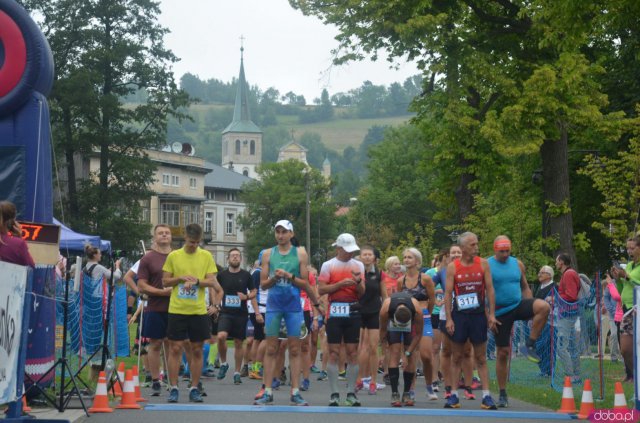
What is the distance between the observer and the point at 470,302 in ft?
45.4

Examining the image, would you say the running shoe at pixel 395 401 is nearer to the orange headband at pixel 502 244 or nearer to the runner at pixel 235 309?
the orange headband at pixel 502 244

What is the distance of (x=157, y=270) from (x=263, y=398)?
220 centimetres

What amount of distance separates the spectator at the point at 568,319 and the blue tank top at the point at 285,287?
18.0ft

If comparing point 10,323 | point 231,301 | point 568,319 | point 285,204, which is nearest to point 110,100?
point 231,301

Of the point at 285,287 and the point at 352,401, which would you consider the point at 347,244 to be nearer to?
the point at 285,287

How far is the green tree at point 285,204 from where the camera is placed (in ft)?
399

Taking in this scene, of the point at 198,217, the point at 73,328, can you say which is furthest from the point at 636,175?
the point at 198,217

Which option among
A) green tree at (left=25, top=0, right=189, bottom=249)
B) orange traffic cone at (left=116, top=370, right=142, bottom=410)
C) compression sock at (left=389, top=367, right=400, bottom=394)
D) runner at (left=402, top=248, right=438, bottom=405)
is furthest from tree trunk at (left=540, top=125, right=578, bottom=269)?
green tree at (left=25, top=0, right=189, bottom=249)

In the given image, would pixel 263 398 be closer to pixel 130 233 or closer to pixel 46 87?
pixel 46 87

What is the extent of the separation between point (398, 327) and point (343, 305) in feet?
3.23

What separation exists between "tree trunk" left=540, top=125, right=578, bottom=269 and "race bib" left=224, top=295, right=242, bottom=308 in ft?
42.6

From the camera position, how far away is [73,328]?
59.3 feet

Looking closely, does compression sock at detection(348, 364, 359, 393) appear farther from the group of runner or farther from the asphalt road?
the asphalt road

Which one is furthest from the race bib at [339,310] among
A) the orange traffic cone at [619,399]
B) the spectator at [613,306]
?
the spectator at [613,306]
